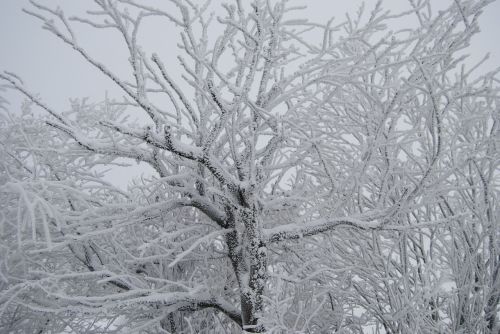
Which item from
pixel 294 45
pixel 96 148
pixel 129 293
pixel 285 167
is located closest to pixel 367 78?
pixel 294 45

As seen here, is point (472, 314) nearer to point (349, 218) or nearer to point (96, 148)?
point (349, 218)

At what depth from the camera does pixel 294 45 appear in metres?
3.07

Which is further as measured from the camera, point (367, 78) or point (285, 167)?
point (367, 78)

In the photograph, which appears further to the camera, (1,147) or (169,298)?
(1,147)

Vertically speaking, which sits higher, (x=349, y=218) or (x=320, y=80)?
(x=320, y=80)

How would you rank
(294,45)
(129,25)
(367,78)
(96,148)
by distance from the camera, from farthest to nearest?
1. (367,78)
2. (294,45)
3. (129,25)
4. (96,148)

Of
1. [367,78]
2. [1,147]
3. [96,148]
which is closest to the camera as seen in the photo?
[96,148]

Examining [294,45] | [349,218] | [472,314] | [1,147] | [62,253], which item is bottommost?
[472,314]

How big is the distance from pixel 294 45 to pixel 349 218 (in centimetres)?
151

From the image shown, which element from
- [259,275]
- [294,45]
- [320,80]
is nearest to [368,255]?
[259,275]

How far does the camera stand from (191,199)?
10.4 ft

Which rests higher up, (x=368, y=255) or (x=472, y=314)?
(x=368, y=255)

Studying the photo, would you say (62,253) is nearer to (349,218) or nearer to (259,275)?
(259,275)

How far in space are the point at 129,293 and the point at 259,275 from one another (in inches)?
39.2
